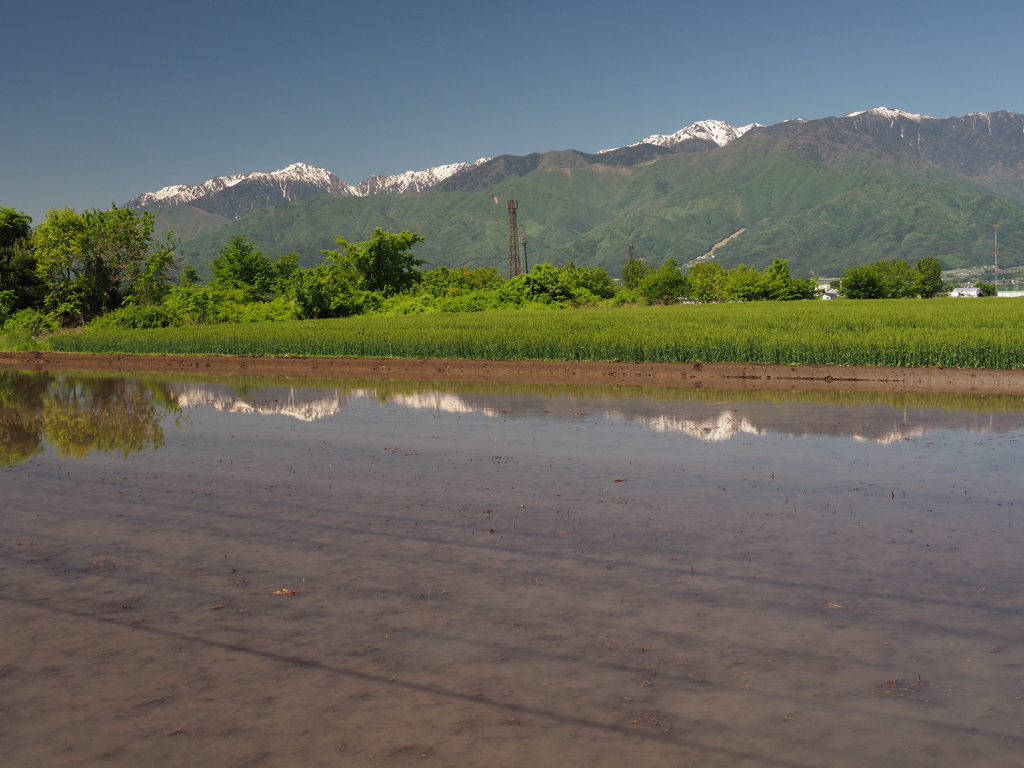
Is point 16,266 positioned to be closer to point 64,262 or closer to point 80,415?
point 64,262

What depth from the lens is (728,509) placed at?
31.5ft

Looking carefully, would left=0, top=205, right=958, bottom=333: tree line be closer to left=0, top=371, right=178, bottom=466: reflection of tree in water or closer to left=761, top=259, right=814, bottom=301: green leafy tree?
left=0, top=371, right=178, bottom=466: reflection of tree in water

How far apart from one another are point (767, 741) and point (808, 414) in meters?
12.9

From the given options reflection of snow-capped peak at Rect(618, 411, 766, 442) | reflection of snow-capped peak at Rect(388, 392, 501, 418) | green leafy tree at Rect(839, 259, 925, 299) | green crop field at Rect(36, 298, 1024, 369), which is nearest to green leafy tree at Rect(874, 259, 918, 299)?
green leafy tree at Rect(839, 259, 925, 299)

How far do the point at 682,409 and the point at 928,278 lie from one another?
14761 centimetres

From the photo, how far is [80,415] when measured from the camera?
19.4 metres

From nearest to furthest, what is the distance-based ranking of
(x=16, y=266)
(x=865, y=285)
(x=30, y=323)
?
(x=30, y=323) → (x=16, y=266) → (x=865, y=285)

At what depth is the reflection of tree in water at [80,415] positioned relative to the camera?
15.1 m

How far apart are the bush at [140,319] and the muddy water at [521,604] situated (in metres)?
38.2

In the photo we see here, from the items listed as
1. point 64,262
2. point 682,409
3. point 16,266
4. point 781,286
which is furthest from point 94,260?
point 781,286

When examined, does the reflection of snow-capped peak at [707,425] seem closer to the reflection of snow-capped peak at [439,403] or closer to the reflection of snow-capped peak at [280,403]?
the reflection of snow-capped peak at [439,403]

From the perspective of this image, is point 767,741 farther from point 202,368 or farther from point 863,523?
point 202,368

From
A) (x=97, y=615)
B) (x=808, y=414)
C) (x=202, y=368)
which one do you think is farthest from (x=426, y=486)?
(x=202, y=368)

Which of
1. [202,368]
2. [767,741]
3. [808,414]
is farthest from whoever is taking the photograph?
[202,368]
